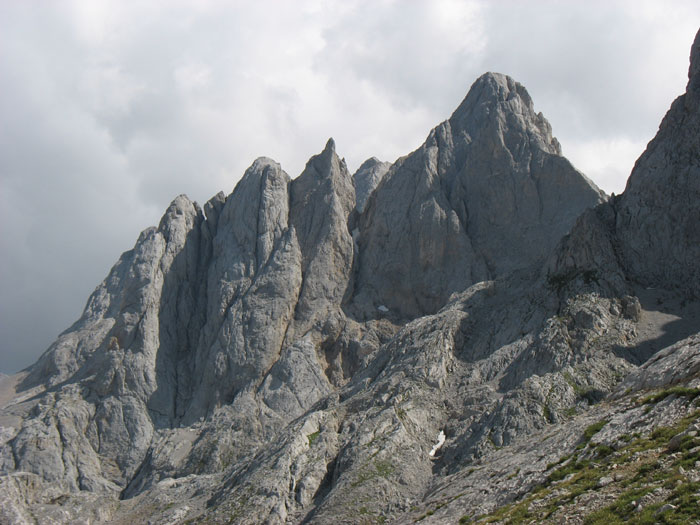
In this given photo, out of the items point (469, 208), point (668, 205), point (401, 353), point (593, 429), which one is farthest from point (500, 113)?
point (593, 429)

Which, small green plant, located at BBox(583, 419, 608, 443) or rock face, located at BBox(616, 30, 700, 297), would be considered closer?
small green plant, located at BBox(583, 419, 608, 443)

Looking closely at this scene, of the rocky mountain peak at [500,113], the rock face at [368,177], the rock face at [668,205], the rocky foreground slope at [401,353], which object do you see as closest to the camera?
the rocky foreground slope at [401,353]

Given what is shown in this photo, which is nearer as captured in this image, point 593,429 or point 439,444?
point 593,429

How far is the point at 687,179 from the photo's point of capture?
77.1 metres

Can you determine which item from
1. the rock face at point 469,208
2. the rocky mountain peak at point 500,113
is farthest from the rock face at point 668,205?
the rocky mountain peak at point 500,113

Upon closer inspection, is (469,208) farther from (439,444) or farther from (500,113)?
(439,444)

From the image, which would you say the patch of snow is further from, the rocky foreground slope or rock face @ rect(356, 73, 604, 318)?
rock face @ rect(356, 73, 604, 318)

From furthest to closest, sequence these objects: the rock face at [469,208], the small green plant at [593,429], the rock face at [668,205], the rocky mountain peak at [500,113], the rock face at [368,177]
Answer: the rock face at [368,177] → the rocky mountain peak at [500,113] → the rock face at [469,208] → the rock face at [668,205] → the small green plant at [593,429]

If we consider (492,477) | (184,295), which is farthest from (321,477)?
(184,295)

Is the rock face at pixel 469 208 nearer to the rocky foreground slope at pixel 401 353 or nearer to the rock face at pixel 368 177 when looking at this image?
the rocky foreground slope at pixel 401 353

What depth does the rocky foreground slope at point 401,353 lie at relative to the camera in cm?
4841

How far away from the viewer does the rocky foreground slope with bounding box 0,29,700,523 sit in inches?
1906

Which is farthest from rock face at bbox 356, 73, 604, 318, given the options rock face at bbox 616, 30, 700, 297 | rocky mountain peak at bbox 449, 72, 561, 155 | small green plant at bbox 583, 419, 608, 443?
small green plant at bbox 583, 419, 608, 443

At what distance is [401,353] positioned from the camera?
257 feet
